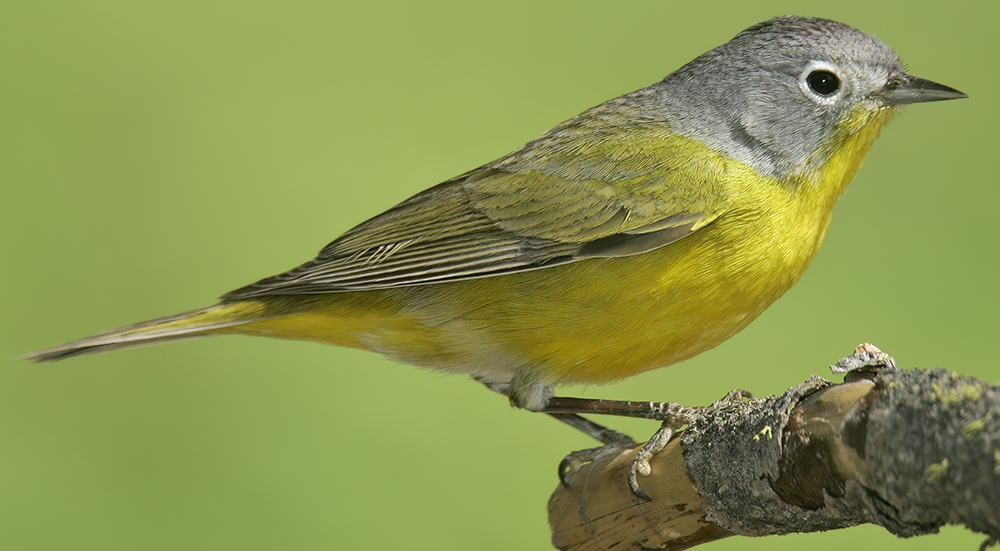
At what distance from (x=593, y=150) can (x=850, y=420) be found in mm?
1695

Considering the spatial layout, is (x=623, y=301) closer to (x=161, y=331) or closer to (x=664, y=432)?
(x=664, y=432)

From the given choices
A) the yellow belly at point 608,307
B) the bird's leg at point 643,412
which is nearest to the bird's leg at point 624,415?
the bird's leg at point 643,412

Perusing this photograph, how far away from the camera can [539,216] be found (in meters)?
3.18

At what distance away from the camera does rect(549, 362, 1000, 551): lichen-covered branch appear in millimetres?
1628

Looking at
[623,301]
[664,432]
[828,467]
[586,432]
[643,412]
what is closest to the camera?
[828,467]

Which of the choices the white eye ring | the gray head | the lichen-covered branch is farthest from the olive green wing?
the lichen-covered branch

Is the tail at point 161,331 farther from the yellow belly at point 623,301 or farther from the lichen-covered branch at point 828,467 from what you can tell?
the lichen-covered branch at point 828,467

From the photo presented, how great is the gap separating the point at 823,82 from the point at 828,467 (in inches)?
67.2

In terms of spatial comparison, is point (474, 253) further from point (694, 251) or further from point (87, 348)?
point (87, 348)

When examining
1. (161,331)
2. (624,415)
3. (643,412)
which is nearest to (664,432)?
(643,412)

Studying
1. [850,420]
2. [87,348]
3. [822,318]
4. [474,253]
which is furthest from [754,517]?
[822,318]

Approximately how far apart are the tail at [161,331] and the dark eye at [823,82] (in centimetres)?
211

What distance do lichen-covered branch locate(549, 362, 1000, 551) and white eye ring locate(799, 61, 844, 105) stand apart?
1.28 metres

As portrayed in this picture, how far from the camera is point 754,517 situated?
7.34 feet
